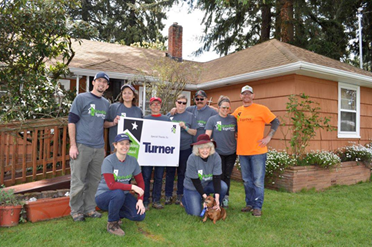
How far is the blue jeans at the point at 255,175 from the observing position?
413 cm

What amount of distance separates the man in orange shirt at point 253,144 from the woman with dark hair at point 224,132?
5.0 inches

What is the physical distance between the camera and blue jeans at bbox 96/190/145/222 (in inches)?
128

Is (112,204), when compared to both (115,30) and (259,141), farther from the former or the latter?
(115,30)

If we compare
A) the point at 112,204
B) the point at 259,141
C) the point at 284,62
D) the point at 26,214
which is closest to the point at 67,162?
the point at 26,214

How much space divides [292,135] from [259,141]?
121 inches

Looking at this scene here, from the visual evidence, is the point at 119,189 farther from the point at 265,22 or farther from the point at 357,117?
the point at 265,22

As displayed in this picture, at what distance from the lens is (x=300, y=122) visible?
657cm

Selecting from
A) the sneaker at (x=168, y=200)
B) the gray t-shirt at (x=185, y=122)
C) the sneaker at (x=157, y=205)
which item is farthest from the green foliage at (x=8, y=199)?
the gray t-shirt at (x=185, y=122)

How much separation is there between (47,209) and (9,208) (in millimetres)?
456

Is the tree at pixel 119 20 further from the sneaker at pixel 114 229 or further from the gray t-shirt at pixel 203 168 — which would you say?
the sneaker at pixel 114 229

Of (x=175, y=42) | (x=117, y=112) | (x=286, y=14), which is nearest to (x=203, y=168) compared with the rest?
(x=117, y=112)

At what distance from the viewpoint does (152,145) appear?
446cm

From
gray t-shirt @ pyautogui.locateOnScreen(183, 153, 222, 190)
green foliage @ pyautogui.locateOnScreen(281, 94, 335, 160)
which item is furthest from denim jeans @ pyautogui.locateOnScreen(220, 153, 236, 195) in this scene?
green foliage @ pyautogui.locateOnScreen(281, 94, 335, 160)

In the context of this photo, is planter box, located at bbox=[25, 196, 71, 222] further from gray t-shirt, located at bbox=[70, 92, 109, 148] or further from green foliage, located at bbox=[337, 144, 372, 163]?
green foliage, located at bbox=[337, 144, 372, 163]
